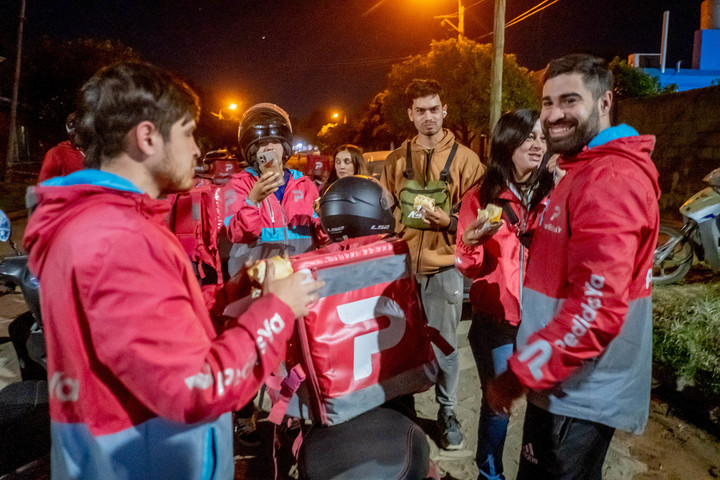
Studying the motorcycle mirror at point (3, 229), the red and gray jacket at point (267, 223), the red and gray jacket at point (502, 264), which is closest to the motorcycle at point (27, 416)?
the motorcycle mirror at point (3, 229)

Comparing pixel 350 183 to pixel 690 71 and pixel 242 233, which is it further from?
pixel 690 71

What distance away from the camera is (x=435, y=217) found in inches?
127

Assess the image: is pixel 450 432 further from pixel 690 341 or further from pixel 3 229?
pixel 3 229

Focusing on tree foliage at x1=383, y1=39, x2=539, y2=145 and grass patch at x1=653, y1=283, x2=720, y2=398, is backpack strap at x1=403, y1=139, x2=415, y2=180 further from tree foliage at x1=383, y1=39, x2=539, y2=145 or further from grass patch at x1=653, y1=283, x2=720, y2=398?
tree foliage at x1=383, y1=39, x2=539, y2=145

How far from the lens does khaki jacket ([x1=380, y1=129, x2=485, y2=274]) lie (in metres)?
3.51

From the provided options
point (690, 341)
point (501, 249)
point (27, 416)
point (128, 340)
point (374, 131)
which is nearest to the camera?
point (128, 340)

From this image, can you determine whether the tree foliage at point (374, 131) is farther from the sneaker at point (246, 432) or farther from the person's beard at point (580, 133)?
the person's beard at point (580, 133)

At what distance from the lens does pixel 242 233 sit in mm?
3441

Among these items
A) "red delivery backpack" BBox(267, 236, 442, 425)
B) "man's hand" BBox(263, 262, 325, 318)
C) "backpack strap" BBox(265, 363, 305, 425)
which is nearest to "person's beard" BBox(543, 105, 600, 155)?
"red delivery backpack" BBox(267, 236, 442, 425)

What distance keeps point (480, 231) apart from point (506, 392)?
0.79 meters

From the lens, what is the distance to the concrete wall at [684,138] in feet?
40.8

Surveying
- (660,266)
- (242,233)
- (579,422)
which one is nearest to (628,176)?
(579,422)

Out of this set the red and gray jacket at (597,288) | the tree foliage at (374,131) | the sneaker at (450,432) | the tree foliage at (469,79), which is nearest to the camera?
the red and gray jacket at (597,288)

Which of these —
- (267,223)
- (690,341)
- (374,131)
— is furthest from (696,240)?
(374,131)
